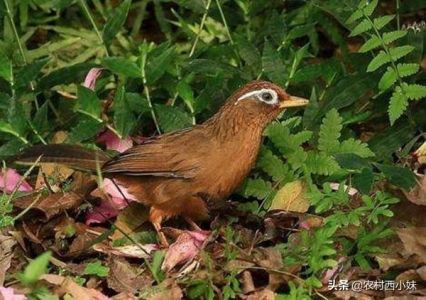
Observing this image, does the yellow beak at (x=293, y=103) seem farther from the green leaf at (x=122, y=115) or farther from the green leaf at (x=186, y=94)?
the green leaf at (x=122, y=115)

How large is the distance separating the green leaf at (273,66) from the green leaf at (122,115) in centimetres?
80

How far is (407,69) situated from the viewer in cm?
583

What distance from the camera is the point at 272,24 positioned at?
22.0ft

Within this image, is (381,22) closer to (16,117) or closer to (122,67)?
(122,67)

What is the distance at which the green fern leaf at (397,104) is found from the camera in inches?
228

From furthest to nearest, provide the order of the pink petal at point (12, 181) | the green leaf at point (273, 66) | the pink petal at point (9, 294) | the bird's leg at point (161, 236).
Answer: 1. the green leaf at point (273, 66)
2. the pink petal at point (12, 181)
3. the bird's leg at point (161, 236)
4. the pink petal at point (9, 294)

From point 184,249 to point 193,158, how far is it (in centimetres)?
59

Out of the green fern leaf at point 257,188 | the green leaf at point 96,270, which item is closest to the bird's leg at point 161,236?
the green leaf at point 96,270

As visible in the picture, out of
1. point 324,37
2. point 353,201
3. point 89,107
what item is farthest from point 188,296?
point 324,37

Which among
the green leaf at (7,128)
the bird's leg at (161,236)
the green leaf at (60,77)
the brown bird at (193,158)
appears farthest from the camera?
the green leaf at (60,77)

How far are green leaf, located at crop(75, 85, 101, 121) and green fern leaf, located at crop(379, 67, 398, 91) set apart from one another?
1.60 m

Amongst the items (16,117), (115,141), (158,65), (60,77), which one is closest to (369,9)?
(158,65)

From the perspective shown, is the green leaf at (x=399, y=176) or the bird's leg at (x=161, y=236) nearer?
the green leaf at (x=399, y=176)

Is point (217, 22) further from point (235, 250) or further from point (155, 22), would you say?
point (235, 250)
